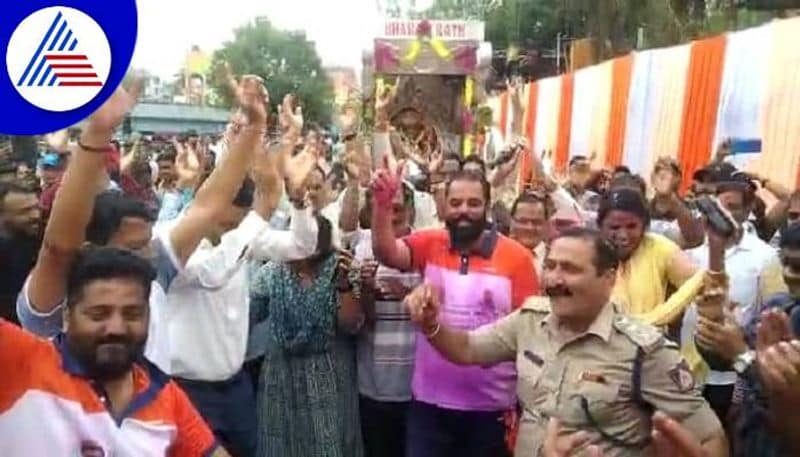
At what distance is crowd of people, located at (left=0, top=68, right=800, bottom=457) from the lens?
2.75 m

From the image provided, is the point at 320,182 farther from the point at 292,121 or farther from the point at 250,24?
the point at 250,24

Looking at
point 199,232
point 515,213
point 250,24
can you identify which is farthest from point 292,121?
point 250,24

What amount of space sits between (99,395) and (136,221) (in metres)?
1.06

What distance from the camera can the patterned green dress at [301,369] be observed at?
5.17 metres

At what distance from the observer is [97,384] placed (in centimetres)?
272

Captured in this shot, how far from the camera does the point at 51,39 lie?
4.22 metres

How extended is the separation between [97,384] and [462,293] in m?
2.30

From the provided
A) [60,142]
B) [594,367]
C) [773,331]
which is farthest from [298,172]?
[60,142]

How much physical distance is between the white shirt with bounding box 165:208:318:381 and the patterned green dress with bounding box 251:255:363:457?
64 cm

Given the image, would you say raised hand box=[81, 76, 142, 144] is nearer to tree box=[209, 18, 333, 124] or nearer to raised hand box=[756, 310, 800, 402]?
raised hand box=[756, 310, 800, 402]

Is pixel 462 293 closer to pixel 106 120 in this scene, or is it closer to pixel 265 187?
pixel 265 187

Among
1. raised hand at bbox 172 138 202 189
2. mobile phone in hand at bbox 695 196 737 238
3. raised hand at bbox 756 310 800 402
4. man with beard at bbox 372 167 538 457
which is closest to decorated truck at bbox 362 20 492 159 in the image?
raised hand at bbox 172 138 202 189

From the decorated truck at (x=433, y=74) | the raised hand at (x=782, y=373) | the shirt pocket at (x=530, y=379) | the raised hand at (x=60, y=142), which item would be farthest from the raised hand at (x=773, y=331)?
the decorated truck at (x=433, y=74)

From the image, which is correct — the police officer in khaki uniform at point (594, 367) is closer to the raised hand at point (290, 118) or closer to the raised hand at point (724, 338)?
the raised hand at point (724, 338)
